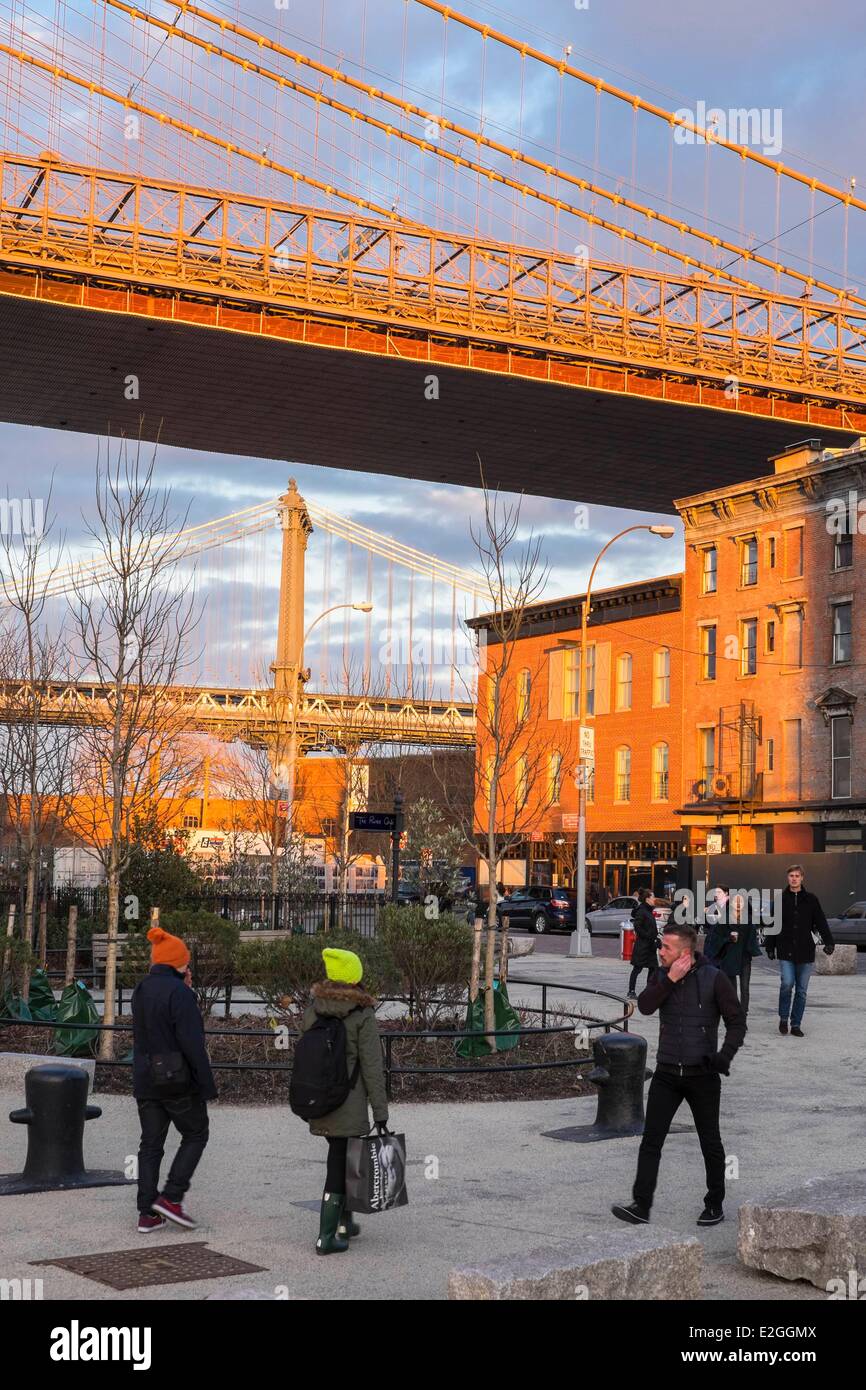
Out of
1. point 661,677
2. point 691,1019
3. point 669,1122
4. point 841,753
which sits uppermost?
point 661,677

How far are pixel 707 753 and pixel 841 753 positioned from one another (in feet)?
23.2

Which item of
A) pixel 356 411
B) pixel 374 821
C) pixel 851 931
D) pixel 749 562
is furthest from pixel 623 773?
pixel 374 821

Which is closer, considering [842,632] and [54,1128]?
[54,1128]

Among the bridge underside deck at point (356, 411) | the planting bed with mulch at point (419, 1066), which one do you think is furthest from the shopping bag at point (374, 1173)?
the bridge underside deck at point (356, 411)

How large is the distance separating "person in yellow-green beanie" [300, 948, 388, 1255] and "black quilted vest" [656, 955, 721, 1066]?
1667 mm

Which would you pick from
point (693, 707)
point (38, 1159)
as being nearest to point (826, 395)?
point (693, 707)

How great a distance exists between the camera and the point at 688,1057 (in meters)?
8.74

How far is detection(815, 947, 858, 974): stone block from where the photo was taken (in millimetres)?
29703

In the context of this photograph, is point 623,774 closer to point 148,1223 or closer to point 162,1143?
point 162,1143

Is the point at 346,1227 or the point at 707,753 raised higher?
the point at 707,753

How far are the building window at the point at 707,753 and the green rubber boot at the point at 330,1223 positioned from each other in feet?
173

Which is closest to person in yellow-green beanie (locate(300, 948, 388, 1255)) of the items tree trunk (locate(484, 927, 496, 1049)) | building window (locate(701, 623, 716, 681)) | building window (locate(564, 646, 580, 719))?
tree trunk (locate(484, 927, 496, 1049))

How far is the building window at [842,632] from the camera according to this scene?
54.1m

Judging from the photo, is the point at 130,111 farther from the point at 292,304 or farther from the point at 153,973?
the point at 153,973
